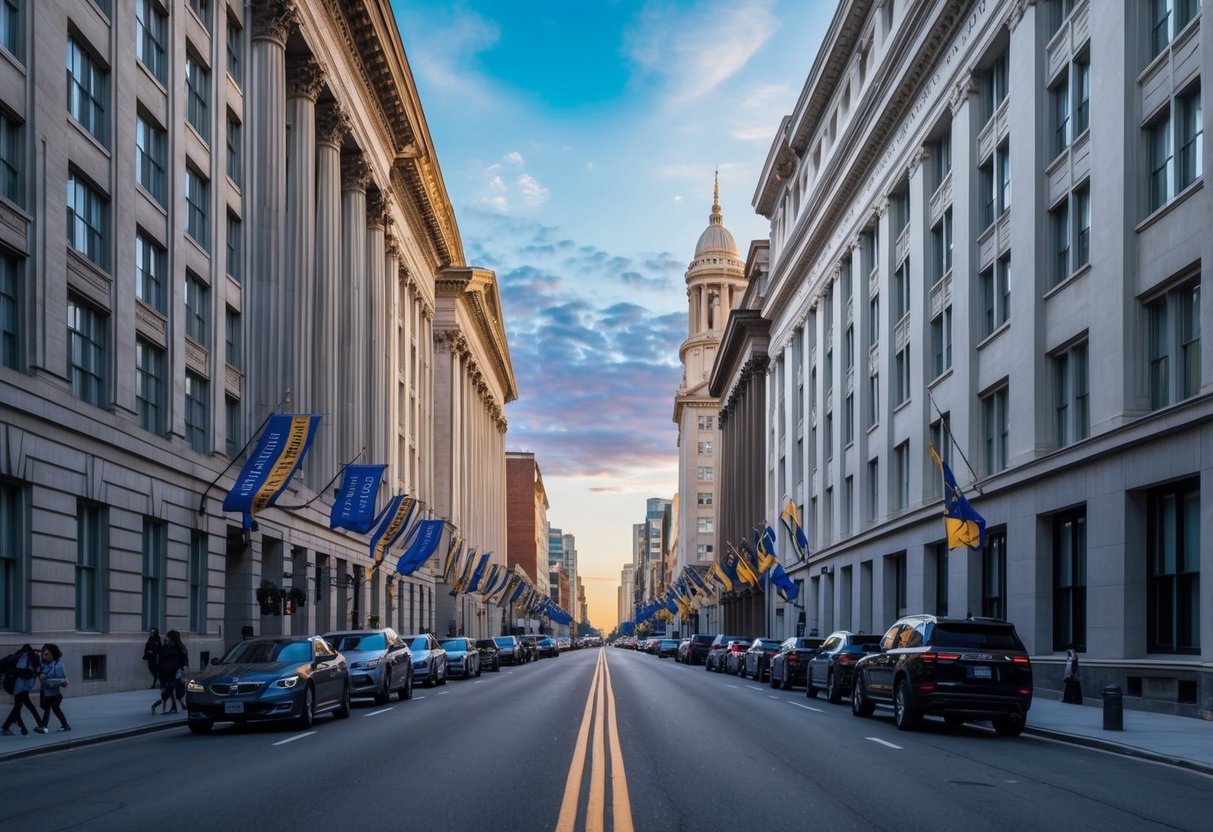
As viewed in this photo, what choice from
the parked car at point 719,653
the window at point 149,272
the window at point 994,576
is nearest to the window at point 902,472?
the parked car at point 719,653

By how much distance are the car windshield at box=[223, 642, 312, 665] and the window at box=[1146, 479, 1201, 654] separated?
17205 millimetres

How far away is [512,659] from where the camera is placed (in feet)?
227

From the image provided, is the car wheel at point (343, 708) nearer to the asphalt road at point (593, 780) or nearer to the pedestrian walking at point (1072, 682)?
the asphalt road at point (593, 780)

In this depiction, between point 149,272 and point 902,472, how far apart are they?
29.1m

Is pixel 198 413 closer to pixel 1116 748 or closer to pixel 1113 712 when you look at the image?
pixel 1113 712

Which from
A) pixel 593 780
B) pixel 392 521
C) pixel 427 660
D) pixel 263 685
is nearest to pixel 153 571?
pixel 427 660

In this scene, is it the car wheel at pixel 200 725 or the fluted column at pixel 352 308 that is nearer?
the car wheel at pixel 200 725

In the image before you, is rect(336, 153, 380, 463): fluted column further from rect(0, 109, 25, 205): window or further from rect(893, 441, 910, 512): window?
rect(0, 109, 25, 205): window

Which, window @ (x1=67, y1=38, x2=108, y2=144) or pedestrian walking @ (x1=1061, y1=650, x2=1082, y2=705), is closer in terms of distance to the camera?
pedestrian walking @ (x1=1061, y1=650, x2=1082, y2=705)

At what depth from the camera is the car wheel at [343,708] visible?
82.5ft

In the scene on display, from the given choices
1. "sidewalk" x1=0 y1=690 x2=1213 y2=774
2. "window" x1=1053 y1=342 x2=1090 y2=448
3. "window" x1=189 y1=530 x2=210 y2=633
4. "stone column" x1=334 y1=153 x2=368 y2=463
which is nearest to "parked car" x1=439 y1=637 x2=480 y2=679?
"stone column" x1=334 y1=153 x2=368 y2=463

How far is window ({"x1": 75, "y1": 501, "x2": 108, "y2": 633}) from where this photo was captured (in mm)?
29953

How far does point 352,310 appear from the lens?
2308 inches

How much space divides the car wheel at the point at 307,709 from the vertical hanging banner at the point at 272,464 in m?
13.8
